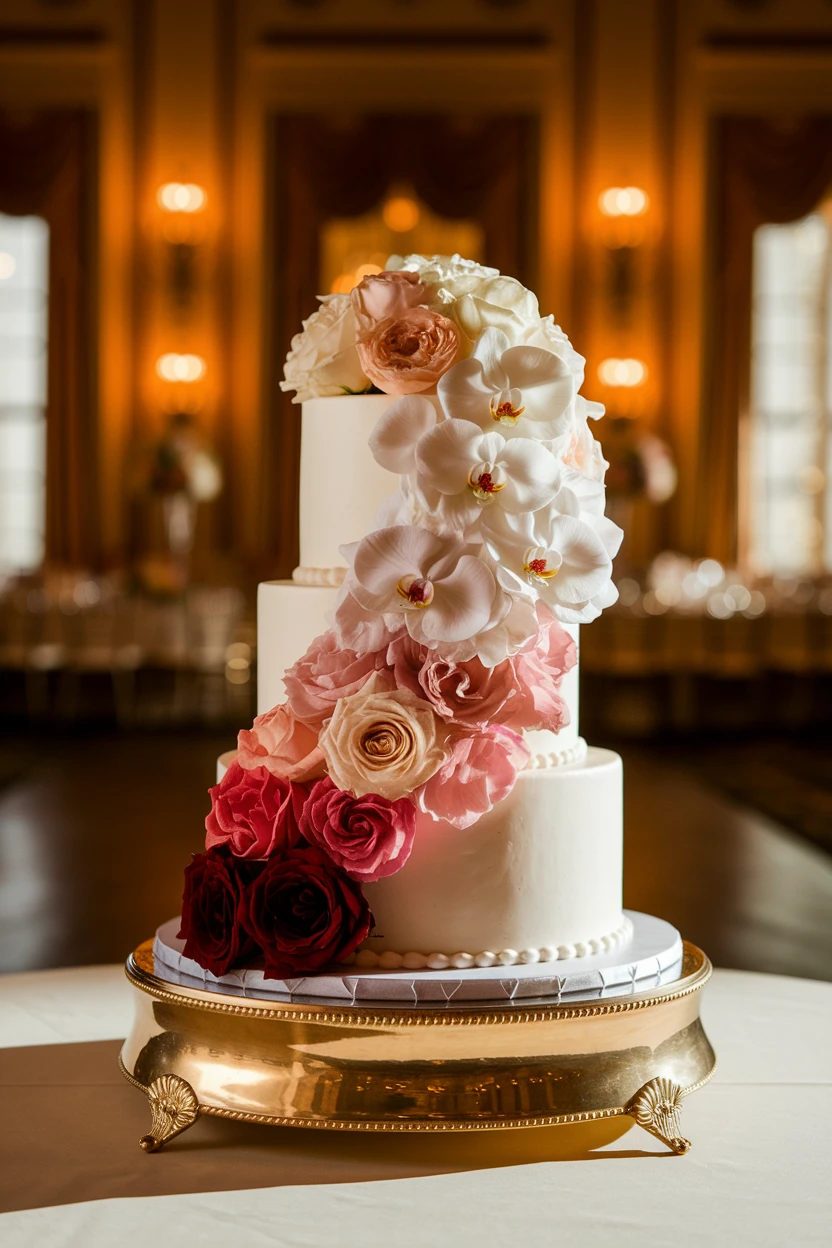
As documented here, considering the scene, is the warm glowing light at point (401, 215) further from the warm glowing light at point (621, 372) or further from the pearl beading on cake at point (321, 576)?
the pearl beading on cake at point (321, 576)

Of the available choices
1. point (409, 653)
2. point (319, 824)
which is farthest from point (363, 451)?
point (319, 824)

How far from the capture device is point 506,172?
1128 centimetres

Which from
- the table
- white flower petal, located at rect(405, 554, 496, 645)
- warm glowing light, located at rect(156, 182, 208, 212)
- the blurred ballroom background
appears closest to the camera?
the table

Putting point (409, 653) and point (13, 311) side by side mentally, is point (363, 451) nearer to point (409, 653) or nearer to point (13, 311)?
point (409, 653)

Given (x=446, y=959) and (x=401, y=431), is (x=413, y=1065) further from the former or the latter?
(x=401, y=431)

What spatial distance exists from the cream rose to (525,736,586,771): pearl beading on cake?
0.79 feet

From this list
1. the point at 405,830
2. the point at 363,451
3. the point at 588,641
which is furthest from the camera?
the point at 588,641

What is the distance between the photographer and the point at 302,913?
1.92 meters

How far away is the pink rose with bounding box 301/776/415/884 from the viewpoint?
6.22 feet

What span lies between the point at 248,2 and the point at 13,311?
2.89 m

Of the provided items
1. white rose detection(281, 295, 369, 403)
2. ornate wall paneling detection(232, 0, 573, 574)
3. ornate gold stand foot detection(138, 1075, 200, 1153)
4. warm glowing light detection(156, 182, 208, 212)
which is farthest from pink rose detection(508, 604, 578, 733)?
warm glowing light detection(156, 182, 208, 212)

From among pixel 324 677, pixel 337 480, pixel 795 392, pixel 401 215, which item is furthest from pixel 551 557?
pixel 401 215

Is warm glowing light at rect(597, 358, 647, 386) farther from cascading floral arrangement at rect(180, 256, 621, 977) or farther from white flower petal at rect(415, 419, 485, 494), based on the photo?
white flower petal at rect(415, 419, 485, 494)

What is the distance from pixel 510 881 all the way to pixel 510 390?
2.13ft
